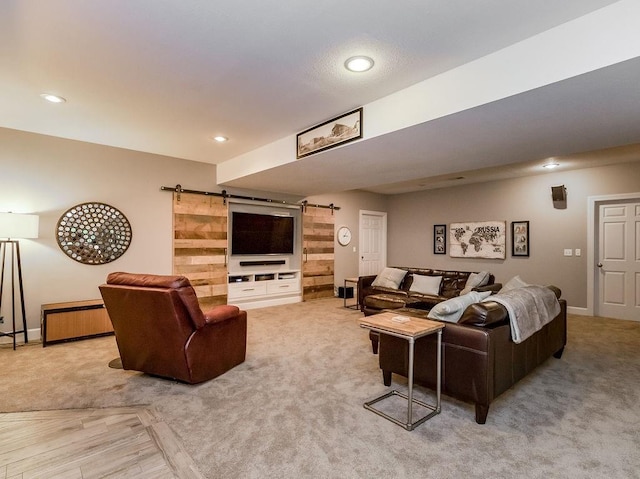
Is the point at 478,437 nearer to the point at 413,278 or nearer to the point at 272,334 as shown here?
the point at 272,334

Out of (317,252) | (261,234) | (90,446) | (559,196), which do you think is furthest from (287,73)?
(559,196)

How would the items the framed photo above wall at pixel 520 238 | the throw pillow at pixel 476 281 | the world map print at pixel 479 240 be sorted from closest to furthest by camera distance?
the throw pillow at pixel 476 281
the framed photo above wall at pixel 520 238
the world map print at pixel 479 240

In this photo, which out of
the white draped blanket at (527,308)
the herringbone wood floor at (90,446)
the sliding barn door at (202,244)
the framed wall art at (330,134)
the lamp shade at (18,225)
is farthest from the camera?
the sliding barn door at (202,244)

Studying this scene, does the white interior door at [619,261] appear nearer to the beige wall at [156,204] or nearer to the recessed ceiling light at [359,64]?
the beige wall at [156,204]

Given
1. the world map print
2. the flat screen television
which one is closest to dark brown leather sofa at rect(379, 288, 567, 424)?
the flat screen television

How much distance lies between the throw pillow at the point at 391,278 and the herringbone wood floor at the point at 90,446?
13.1 feet

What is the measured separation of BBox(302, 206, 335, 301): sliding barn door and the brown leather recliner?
365 cm

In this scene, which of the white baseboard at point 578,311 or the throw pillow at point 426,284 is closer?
the throw pillow at point 426,284

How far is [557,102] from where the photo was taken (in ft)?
7.30

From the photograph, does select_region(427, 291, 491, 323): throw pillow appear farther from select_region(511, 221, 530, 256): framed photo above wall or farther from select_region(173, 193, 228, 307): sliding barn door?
select_region(511, 221, 530, 256): framed photo above wall

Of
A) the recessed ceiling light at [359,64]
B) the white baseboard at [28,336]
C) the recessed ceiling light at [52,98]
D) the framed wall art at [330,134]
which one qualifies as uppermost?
the recessed ceiling light at [52,98]

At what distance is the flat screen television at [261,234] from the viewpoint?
5.77m

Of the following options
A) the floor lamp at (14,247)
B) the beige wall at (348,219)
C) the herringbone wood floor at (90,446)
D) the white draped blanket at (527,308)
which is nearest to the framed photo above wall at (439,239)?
the beige wall at (348,219)

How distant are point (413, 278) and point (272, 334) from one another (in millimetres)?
2596
